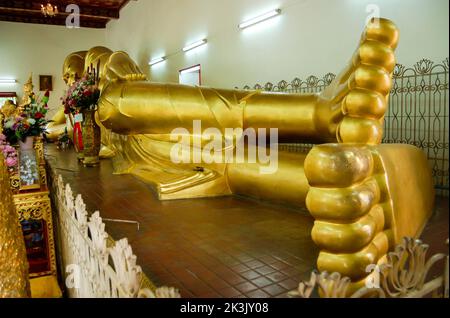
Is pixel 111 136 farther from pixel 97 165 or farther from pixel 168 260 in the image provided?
pixel 168 260

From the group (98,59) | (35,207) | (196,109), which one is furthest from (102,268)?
(98,59)

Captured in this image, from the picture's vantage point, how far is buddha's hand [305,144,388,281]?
3.96 ft

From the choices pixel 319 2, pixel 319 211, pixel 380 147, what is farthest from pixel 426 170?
pixel 319 2

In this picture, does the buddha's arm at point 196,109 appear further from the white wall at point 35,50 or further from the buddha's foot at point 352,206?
the white wall at point 35,50

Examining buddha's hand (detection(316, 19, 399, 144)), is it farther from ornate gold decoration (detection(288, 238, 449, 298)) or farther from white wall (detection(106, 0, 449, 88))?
ornate gold decoration (detection(288, 238, 449, 298))

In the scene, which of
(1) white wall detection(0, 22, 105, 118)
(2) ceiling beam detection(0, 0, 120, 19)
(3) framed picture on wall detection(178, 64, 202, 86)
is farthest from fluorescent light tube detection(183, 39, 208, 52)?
(1) white wall detection(0, 22, 105, 118)

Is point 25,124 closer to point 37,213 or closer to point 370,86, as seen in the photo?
point 37,213

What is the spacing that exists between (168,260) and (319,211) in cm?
74

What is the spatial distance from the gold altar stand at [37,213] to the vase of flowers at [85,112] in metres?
1.08

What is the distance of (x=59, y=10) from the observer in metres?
9.05

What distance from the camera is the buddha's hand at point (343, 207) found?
1206 millimetres

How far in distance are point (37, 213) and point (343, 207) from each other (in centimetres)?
233

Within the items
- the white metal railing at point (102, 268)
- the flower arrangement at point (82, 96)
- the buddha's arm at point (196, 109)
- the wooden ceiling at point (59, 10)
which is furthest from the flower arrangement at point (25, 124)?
the wooden ceiling at point (59, 10)

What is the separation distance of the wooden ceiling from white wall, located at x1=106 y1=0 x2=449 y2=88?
188cm
